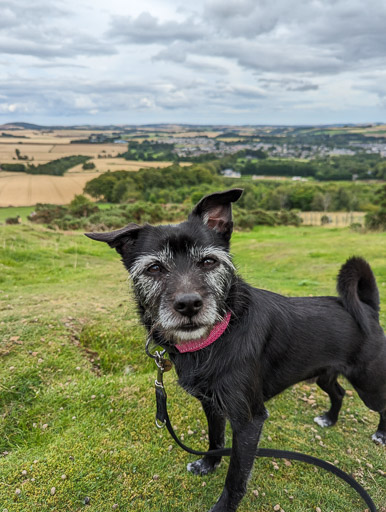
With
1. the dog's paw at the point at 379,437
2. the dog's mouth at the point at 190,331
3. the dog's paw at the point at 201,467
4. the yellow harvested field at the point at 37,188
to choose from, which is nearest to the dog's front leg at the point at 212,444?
the dog's paw at the point at 201,467

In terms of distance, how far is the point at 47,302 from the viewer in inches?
346

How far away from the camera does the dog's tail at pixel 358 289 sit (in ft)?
14.0

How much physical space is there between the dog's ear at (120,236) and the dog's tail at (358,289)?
284cm

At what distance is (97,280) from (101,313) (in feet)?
15.5

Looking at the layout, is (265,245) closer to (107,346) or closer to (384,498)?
(107,346)

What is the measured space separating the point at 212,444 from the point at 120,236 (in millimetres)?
3255

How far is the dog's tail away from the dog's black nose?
2287 millimetres

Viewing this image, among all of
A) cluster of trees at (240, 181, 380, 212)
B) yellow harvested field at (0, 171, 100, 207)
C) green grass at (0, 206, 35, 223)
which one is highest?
yellow harvested field at (0, 171, 100, 207)

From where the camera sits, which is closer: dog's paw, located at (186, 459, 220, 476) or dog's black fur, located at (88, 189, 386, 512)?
dog's black fur, located at (88, 189, 386, 512)

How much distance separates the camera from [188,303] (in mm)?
Answer: 3197

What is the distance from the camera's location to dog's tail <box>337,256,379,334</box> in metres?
4.28

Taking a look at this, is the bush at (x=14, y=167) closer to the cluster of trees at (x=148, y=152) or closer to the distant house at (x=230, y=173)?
the cluster of trees at (x=148, y=152)

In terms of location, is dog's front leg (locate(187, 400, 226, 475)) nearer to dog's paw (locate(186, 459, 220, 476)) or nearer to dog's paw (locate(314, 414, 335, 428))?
dog's paw (locate(186, 459, 220, 476))

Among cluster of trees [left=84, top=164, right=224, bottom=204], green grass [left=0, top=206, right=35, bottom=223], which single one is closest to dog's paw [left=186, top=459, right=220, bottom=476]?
green grass [left=0, top=206, right=35, bottom=223]
